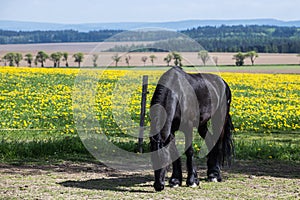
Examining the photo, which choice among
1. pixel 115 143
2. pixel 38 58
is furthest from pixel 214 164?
pixel 38 58

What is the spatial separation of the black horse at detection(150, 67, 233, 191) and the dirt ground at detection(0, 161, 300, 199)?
1.23 ft

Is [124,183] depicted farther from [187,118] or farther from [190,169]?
[187,118]

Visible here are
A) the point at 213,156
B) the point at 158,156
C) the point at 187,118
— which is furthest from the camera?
the point at 213,156

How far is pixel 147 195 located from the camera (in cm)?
930

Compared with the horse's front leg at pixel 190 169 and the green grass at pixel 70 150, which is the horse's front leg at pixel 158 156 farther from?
the green grass at pixel 70 150

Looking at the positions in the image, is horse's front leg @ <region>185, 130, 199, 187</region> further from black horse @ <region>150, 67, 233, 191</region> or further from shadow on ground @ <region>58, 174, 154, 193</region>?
shadow on ground @ <region>58, 174, 154, 193</region>

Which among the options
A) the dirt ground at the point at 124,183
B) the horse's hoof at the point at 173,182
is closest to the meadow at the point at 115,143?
the dirt ground at the point at 124,183

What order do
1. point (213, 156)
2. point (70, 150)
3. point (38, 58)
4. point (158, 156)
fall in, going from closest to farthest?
1. point (158, 156)
2. point (213, 156)
3. point (70, 150)
4. point (38, 58)

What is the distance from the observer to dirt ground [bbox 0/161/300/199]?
9297mm

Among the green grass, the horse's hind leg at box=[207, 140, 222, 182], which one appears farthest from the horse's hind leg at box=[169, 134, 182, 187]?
the green grass

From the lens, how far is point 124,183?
10562mm

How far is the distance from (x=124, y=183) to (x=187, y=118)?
66.4 inches

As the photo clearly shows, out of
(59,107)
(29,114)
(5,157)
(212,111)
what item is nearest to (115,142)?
(5,157)

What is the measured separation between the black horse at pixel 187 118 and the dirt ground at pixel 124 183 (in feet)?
1.23
